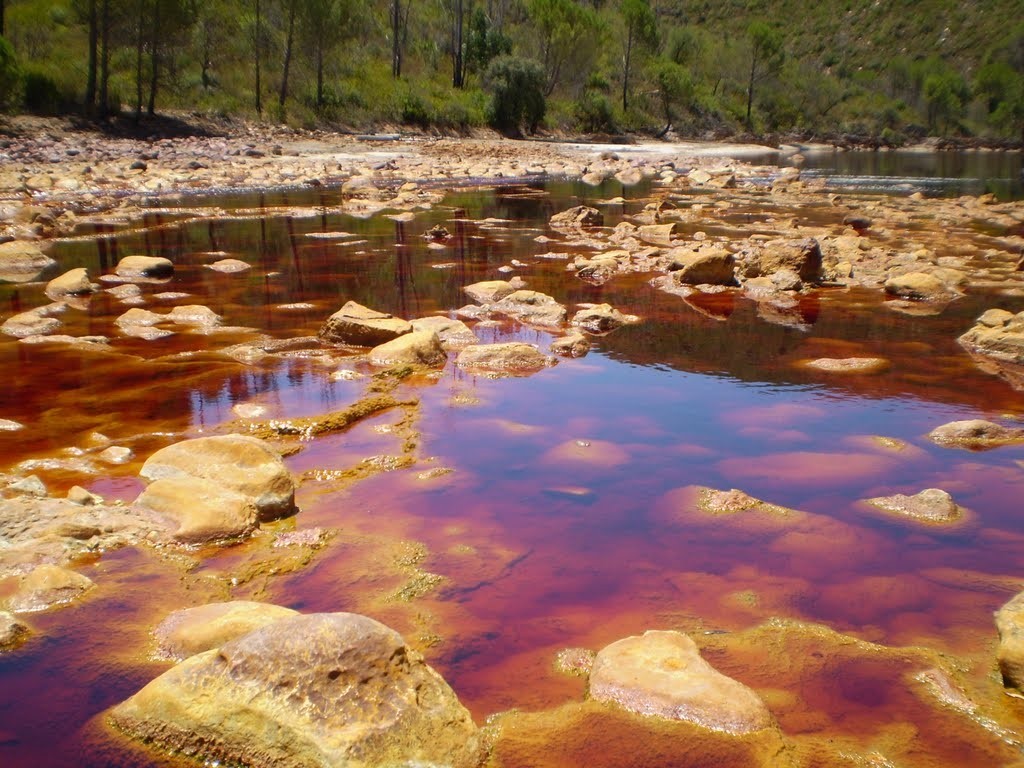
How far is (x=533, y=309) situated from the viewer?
321 inches

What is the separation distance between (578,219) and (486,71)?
105 ft

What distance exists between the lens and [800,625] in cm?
320

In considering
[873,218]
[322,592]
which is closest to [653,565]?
[322,592]

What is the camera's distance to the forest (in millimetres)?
31203

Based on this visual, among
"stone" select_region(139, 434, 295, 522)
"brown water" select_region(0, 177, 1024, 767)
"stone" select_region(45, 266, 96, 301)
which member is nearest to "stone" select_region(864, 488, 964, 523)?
"brown water" select_region(0, 177, 1024, 767)

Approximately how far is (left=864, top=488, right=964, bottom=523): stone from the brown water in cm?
12

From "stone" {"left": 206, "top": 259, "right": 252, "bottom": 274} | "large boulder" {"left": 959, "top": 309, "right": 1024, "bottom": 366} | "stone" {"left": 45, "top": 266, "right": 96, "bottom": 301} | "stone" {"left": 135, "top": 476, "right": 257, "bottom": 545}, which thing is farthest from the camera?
"stone" {"left": 206, "top": 259, "right": 252, "bottom": 274}

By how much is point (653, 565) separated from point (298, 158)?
26.6 metres

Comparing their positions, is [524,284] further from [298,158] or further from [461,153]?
[461,153]

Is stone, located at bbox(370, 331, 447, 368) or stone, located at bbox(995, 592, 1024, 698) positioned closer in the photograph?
stone, located at bbox(995, 592, 1024, 698)

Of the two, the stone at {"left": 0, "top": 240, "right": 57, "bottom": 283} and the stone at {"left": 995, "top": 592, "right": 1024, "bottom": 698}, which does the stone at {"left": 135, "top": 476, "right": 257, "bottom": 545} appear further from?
the stone at {"left": 0, "top": 240, "right": 57, "bottom": 283}

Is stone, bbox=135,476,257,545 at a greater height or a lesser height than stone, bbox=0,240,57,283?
lesser

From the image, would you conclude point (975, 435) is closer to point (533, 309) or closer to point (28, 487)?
point (533, 309)

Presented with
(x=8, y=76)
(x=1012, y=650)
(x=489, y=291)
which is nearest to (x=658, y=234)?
(x=489, y=291)
